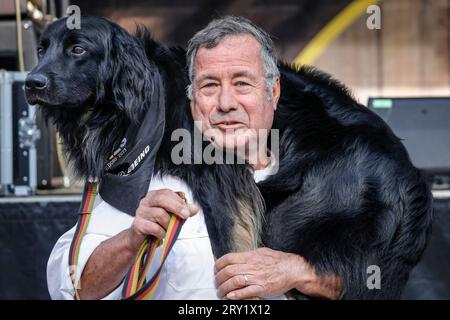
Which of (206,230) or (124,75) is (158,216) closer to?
(206,230)

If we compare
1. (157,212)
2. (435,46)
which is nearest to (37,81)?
(157,212)

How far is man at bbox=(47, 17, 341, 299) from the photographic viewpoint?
1030 millimetres

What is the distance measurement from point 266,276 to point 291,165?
0.18 metres

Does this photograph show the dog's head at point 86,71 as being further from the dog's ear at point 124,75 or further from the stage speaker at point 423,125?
the stage speaker at point 423,125

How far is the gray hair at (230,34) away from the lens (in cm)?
106

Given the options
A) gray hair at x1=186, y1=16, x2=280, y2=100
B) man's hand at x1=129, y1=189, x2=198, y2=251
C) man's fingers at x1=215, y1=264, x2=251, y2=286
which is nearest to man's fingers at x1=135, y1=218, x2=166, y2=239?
man's hand at x1=129, y1=189, x2=198, y2=251

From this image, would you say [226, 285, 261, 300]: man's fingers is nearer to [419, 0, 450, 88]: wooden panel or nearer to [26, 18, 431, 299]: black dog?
[26, 18, 431, 299]: black dog

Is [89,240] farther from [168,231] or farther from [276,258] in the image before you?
[276,258]

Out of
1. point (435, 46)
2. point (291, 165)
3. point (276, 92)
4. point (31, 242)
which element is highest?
point (435, 46)

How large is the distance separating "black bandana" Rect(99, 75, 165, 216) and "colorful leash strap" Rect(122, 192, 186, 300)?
77 mm

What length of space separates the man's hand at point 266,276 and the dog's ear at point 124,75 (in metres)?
0.25

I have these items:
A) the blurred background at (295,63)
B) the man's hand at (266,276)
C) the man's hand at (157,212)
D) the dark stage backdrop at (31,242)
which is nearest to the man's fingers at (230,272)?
the man's hand at (266,276)

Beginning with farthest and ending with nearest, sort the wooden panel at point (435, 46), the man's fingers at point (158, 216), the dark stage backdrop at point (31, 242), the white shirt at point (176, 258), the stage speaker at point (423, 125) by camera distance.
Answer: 1. the wooden panel at point (435, 46)
2. the stage speaker at point (423, 125)
3. the dark stage backdrop at point (31, 242)
4. the white shirt at point (176, 258)
5. the man's fingers at point (158, 216)

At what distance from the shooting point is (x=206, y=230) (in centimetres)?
106
